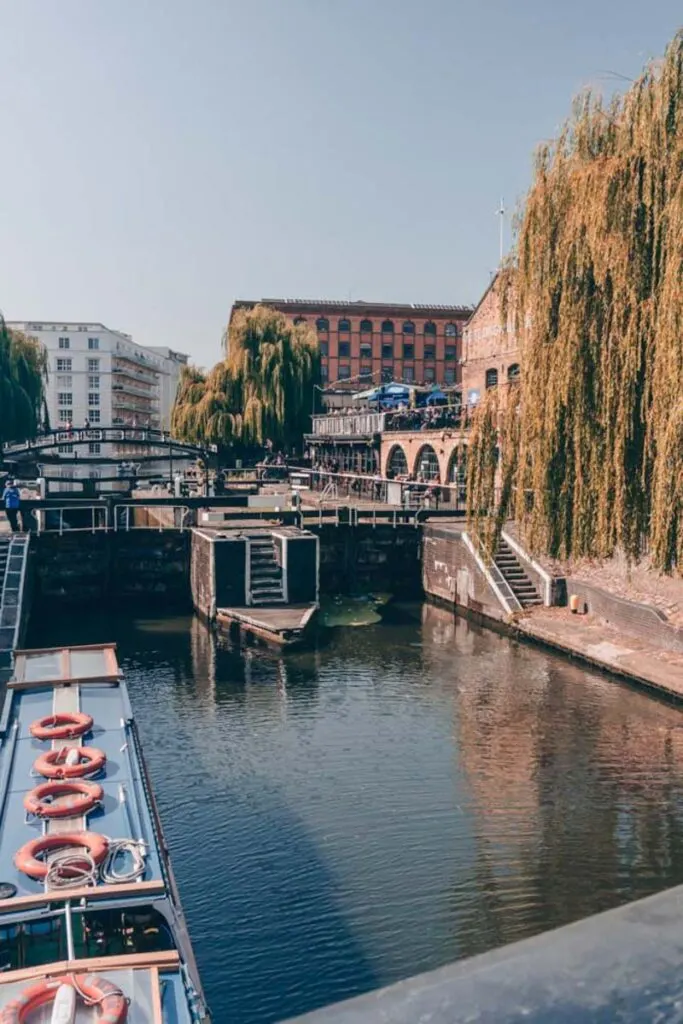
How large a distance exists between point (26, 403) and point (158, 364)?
7686cm

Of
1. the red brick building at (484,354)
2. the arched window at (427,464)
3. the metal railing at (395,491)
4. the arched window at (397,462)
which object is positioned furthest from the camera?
the arched window at (397,462)

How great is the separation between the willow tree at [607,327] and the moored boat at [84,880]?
39.2ft

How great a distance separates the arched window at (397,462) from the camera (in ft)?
173

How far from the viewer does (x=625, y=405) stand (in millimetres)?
19359

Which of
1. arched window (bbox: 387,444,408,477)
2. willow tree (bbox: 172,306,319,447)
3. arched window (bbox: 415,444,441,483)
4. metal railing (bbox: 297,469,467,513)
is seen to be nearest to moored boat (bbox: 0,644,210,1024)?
metal railing (bbox: 297,469,467,513)

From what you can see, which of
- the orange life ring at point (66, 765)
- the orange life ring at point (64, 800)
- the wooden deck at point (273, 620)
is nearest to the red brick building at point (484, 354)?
the wooden deck at point (273, 620)

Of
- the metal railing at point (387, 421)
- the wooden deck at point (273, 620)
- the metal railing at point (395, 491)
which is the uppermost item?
the metal railing at point (387, 421)

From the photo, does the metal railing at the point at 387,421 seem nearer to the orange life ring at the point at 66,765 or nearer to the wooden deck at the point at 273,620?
the wooden deck at the point at 273,620

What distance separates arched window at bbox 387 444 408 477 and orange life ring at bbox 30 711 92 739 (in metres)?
40.8

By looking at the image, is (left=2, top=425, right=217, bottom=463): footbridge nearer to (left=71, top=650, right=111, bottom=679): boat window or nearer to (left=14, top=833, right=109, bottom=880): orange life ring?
(left=71, top=650, right=111, bottom=679): boat window

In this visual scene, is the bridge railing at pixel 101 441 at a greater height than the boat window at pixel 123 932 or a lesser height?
greater

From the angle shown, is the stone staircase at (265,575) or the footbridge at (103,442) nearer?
the stone staircase at (265,575)

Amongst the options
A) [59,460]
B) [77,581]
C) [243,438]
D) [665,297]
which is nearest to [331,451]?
[243,438]

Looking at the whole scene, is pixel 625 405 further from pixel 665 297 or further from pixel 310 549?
pixel 310 549
